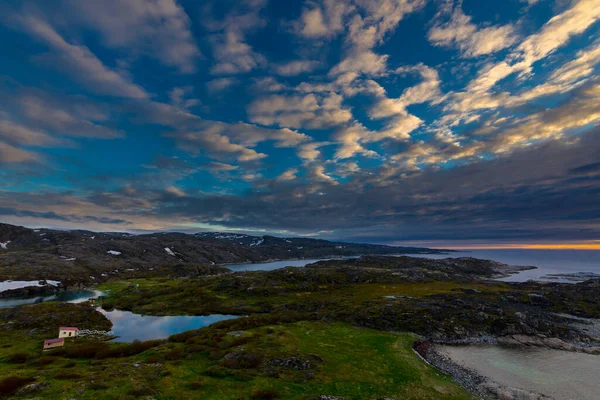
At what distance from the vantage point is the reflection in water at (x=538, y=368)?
4859cm

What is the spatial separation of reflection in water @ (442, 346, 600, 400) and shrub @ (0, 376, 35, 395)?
8066 cm

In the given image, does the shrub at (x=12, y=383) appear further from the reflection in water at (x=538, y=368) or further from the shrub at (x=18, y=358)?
the reflection in water at (x=538, y=368)

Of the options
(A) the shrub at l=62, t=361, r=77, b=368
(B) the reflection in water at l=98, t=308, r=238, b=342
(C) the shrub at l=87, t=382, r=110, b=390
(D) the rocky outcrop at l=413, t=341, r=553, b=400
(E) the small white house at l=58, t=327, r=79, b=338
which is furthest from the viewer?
(B) the reflection in water at l=98, t=308, r=238, b=342

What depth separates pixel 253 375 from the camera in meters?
46.8

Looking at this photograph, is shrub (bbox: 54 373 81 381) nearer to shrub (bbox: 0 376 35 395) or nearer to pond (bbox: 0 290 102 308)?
shrub (bbox: 0 376 35 395)

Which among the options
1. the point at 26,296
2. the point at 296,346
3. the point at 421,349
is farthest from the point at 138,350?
the point at 26,296

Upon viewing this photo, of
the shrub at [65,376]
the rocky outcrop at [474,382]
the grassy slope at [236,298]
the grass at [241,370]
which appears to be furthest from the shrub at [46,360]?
the rocky outcrop at [474,382]

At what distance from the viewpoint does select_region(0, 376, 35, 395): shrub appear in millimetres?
39134

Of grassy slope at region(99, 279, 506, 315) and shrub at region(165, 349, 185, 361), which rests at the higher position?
shrub at region(165, 349, 185, 361)

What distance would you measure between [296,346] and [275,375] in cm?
1594

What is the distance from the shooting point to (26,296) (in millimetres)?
156625

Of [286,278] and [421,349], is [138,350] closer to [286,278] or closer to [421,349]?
[421,349]

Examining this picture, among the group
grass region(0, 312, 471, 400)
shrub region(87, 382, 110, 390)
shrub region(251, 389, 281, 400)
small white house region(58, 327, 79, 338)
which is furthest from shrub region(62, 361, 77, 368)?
shrub region(251, 389, 281, 400)

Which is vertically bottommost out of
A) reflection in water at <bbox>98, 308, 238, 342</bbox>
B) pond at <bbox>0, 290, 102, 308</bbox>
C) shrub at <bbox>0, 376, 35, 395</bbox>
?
pond at <bbox>0, 290, 102, 308</bbox>
